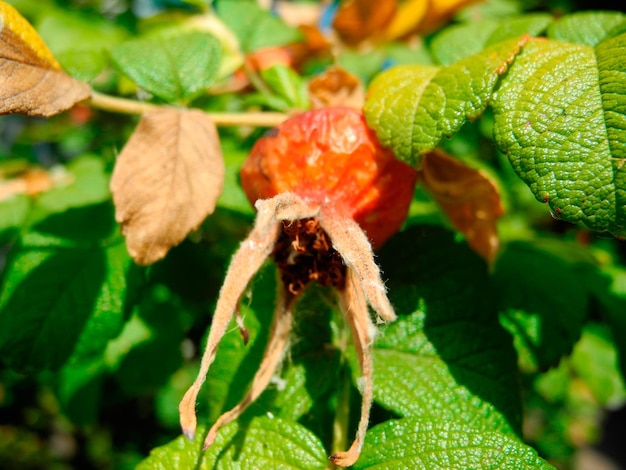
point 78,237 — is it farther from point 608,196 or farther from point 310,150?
point 608,196

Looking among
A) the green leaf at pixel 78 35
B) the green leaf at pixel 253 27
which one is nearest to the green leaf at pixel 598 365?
the green leaf at pixel 253 27

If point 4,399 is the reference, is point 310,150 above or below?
above

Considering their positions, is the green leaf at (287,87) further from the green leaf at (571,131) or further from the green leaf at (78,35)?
the green leaf at (571,131)

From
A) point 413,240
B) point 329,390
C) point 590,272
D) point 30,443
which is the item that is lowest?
point 30,443

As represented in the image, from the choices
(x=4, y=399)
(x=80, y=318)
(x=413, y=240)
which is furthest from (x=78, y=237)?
(x=4, y=399)

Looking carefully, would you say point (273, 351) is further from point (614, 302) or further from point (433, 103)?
point (614, 302)

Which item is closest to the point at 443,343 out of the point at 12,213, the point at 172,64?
the point at 172,64
